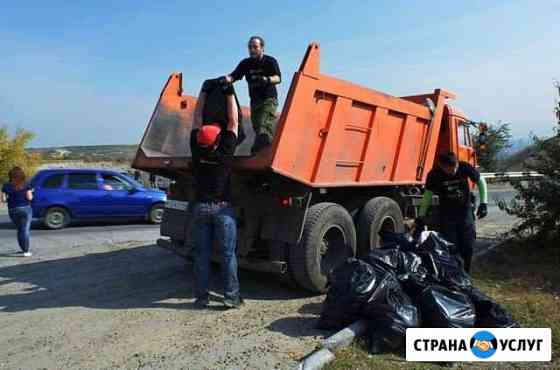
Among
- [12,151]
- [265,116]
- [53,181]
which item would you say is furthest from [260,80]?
[12,151]

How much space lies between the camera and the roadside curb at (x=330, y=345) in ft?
10.9

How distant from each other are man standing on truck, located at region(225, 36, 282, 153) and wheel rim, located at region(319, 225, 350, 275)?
1.48 m

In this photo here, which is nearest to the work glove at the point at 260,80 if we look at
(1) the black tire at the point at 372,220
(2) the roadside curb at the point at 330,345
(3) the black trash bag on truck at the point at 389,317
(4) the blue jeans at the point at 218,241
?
(4) the blue jeans at the point at 218,241

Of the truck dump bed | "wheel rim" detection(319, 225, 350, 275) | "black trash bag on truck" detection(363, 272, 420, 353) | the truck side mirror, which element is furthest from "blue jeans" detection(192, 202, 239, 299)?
the truck side mirror

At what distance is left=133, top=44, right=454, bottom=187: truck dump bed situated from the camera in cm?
480

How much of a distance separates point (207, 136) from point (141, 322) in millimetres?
1965

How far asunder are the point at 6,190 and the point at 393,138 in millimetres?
6722

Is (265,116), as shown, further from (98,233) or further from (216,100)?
(98,233)

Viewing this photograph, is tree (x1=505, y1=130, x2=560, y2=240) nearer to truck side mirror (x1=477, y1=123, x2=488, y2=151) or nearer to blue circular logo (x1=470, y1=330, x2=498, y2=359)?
truck side mirror (x1=477, y1=123, x2=488, y2=151)

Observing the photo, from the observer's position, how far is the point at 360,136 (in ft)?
19.2

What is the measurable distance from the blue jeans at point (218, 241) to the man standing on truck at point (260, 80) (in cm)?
109

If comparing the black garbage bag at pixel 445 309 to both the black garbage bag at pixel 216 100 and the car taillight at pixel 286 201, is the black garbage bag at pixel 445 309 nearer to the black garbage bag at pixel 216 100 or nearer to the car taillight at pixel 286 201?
the car taillight at pixel 286 201

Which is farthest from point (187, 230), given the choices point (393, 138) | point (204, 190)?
point (393, 138)

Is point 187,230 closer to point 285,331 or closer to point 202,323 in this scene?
point 202,323
